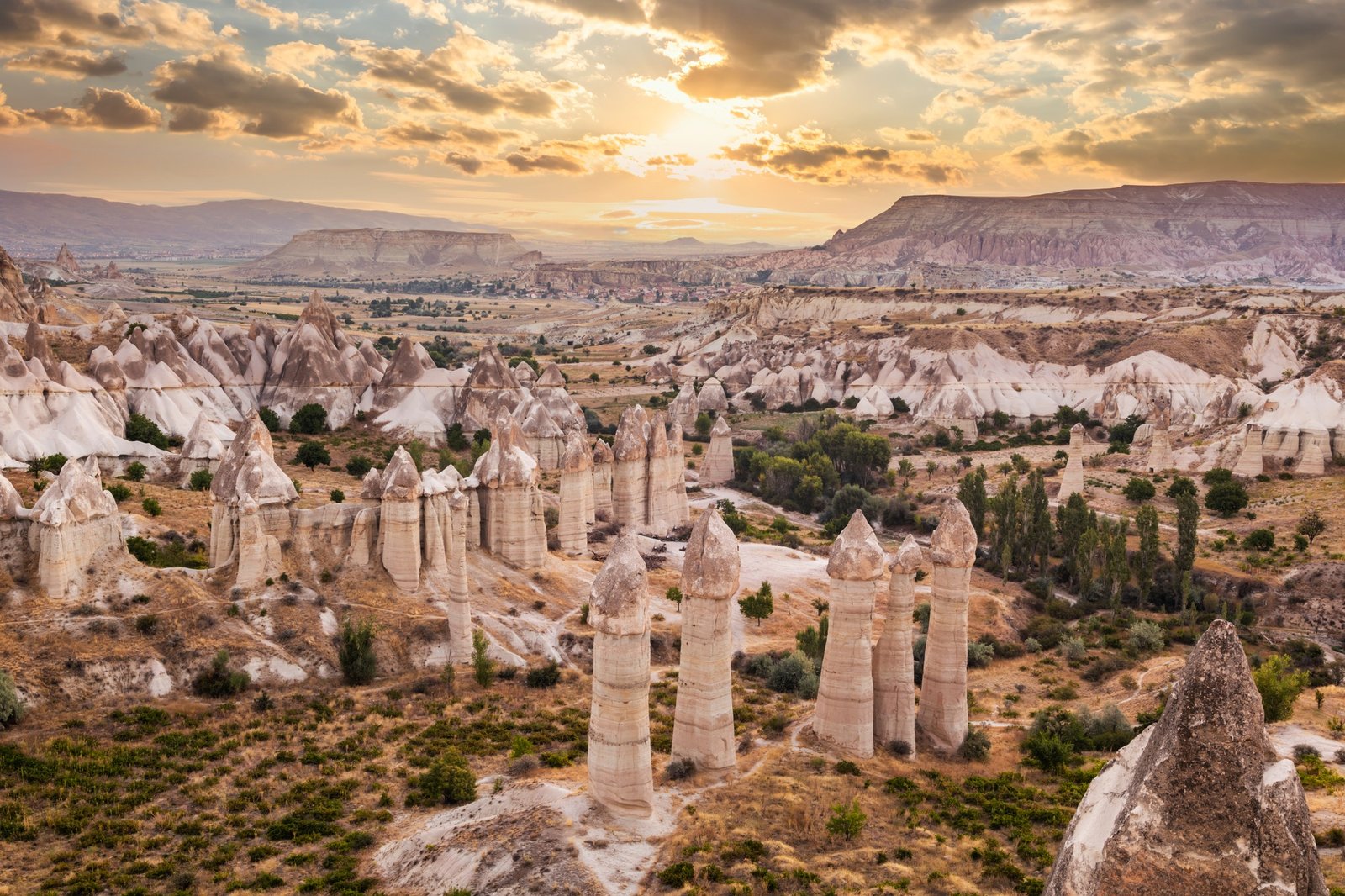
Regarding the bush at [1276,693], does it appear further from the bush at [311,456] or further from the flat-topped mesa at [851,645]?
the bush at [311,456]

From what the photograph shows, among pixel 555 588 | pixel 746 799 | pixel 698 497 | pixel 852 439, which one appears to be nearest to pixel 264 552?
pixel 555 588

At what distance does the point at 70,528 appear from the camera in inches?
1067

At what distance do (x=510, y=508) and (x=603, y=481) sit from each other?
11435mm

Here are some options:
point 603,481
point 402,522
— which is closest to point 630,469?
point 603,481

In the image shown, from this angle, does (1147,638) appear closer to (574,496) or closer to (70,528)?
(574,496)

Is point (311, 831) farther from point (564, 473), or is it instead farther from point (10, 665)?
point (564, 473)

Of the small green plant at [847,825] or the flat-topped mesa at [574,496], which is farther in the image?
the flat-topped mesa at [574,496]

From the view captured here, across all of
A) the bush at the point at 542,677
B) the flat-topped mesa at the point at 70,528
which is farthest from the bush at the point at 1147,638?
the flat-topped mesa at the point at 70,528

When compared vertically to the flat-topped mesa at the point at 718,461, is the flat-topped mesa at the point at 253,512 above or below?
above

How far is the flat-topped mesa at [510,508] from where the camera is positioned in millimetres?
37469

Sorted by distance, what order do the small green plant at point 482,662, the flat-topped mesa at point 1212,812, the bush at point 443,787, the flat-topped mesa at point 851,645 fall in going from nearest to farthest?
the flat-topped mesa at point 1212,812, the bush at point 443,787, the flat-topped mesa at point 851,645, the small green plant at point 482,662

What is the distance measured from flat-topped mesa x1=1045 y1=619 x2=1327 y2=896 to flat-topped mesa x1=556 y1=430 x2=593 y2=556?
112ft

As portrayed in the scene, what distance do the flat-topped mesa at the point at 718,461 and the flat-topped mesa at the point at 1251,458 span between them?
34.9 metres

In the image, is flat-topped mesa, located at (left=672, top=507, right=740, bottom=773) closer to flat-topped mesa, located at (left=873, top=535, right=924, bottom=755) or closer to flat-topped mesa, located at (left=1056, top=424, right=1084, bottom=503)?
flat-topped mesa, located at (left=873, top=535, right=924, bottom=755)
